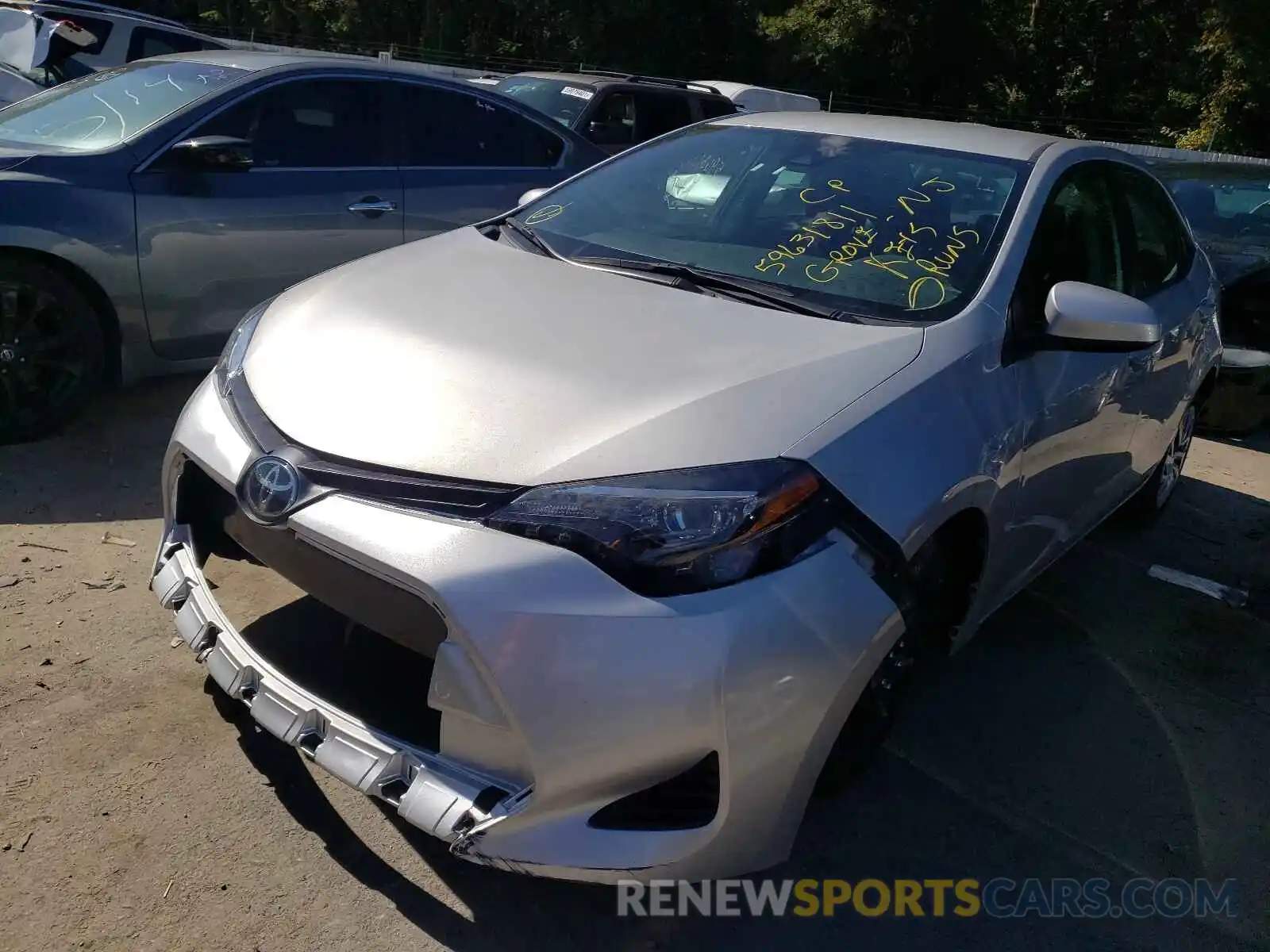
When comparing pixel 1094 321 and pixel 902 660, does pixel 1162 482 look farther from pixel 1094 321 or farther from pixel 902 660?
pixel 902 660

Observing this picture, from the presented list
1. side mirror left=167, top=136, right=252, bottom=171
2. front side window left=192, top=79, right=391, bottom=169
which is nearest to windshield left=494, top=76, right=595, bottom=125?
front side window left=192, top=79, right=391, bottom=169

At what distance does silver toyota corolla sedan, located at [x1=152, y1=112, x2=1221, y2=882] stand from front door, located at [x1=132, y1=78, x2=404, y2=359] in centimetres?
163

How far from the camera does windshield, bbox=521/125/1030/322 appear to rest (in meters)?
3.05

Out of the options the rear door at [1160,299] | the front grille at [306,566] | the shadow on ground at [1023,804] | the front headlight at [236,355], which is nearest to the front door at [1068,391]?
the rear door at [1160,299]

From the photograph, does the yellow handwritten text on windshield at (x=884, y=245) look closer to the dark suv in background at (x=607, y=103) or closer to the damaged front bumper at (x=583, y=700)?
the damaged front bumper at (x=583, y=700)

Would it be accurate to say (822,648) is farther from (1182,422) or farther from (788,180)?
(1182,422)

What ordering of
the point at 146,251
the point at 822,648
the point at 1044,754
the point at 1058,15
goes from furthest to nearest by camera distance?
the point at 1058,15 → the point at 146,251 → the point at 1044,754 → the point at 822,648

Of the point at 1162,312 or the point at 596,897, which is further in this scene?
the point at 1162,312

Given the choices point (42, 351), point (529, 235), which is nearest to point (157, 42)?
point (42, 351)

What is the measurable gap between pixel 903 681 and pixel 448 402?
133 cm

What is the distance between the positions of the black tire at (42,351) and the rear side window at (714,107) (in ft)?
27.1

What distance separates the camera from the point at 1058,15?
26531 mm

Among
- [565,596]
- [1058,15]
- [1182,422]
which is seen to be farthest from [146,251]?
[1058,15]

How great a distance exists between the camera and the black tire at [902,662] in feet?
8.33
